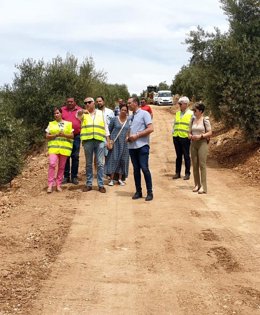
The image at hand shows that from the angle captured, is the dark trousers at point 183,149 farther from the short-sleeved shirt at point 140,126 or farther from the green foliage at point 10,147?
the green foliage at point 10,147

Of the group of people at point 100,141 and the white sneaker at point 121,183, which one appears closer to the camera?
the group of people at point 100,141

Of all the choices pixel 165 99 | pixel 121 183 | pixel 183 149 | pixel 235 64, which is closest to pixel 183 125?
pixel 183 149

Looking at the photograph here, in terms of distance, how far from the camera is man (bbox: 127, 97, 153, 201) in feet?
27.5

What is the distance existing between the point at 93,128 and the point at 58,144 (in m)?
0.85

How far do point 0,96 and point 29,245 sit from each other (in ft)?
61.2

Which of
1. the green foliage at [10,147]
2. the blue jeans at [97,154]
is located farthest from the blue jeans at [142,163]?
the green foliage at [10,147]

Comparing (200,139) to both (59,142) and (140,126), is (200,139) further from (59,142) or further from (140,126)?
(59,142)

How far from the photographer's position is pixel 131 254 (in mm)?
5574

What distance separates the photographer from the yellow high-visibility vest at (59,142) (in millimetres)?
9180

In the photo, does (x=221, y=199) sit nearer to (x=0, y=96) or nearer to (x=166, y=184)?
(x=166, y=184)

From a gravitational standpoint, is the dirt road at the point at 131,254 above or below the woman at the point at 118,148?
below

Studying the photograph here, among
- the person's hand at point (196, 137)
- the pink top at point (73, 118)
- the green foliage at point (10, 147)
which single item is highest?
the pink top at point (73, 118)

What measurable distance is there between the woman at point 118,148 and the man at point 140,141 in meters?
1.32

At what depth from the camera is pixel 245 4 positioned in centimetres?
1364
